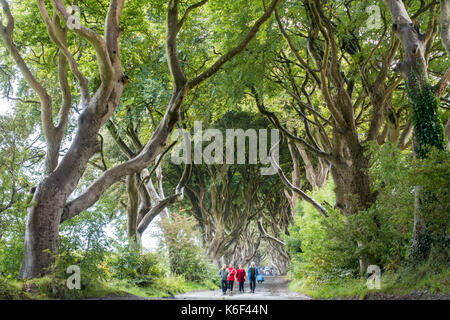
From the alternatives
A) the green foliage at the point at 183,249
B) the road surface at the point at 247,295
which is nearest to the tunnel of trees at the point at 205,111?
the road surface at the point at 247,295

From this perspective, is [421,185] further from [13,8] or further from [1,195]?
[13,8]

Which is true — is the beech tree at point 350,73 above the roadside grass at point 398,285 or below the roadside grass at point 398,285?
above

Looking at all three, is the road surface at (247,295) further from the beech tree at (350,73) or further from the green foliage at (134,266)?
the beech tree at (350,73)

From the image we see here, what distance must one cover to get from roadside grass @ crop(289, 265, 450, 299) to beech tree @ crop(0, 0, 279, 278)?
6514mm

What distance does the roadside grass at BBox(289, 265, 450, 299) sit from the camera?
281 inches

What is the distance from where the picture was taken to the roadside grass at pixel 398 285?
714 centimetres

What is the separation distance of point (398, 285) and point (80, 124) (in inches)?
341

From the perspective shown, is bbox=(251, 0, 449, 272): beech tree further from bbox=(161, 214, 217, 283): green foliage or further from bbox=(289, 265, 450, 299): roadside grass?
bbox=(161, 214, 217, 283): green foliage

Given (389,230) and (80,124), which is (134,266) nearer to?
(80,124)

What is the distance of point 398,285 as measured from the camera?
331 inches

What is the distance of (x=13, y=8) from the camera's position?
1304 cm

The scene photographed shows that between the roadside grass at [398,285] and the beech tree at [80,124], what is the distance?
6514 millimetres

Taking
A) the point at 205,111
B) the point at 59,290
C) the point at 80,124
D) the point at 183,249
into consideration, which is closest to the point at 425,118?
the point at 205,111
